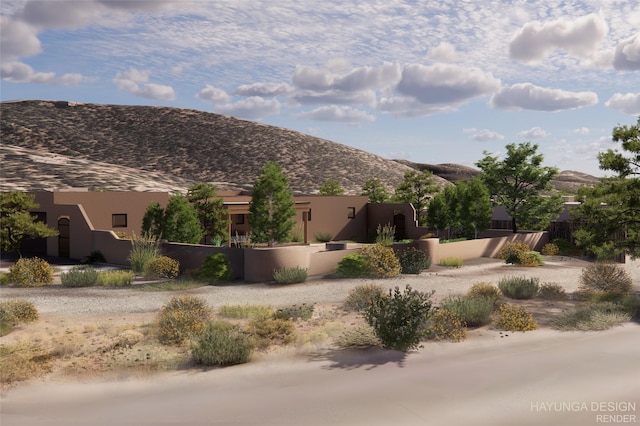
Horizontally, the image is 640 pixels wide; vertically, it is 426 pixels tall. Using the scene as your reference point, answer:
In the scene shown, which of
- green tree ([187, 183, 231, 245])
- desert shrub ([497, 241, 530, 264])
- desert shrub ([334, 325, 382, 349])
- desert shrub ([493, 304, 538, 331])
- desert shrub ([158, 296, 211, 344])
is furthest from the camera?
green tree ([187, 183, 231, 245])

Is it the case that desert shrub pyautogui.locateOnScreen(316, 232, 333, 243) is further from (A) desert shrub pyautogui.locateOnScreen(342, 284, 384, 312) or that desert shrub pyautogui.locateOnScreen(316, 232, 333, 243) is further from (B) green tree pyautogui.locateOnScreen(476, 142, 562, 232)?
(A) desert shrub pyautogui.locateOnScreen(342, 284, 384, 312)

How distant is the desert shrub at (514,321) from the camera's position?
1301 cm

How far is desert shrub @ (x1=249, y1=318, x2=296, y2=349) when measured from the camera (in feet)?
38.9

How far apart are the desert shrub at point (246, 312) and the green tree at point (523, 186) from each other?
2413cm

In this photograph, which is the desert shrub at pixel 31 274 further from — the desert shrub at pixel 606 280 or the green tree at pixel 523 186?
the green tree at pixel 523 186

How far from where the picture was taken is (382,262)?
2273 centimetres

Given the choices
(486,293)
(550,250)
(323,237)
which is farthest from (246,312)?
(323,237)

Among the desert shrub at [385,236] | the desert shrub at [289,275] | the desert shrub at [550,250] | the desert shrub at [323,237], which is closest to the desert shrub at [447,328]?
the desert shrub at [289,275]

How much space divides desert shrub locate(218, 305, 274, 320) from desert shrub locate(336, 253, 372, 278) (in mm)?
7465

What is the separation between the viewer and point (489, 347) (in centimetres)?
1151

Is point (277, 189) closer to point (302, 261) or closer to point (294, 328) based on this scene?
point (302, 261)

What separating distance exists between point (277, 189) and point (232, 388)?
59.7ft

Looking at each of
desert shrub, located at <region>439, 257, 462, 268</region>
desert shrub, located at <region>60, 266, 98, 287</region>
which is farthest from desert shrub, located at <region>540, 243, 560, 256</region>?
desert shrub, located at <region>60, 266, 98, 287</region>

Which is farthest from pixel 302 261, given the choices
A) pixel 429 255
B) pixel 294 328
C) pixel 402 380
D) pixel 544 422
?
pixel 544 422
